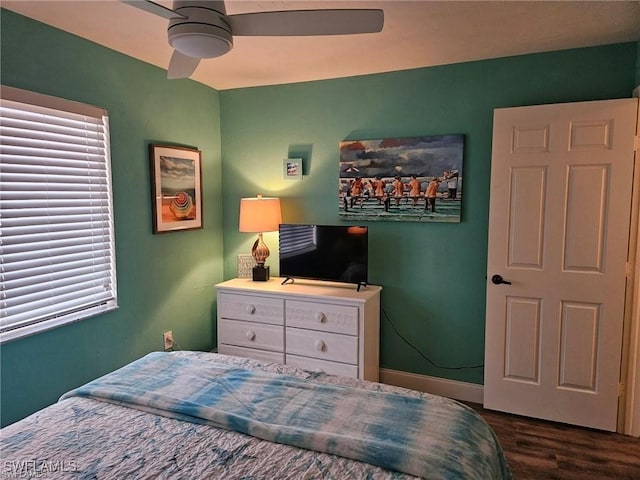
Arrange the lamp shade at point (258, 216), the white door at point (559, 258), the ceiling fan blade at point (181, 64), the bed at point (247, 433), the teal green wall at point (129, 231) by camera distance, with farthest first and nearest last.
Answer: the lamp shade at point (258, 216)
the white door at point (559, 258)
the teal green wall at point (129, 231)
the ceiling fan blade at point (181, 64)
the bed at point (247, 433)

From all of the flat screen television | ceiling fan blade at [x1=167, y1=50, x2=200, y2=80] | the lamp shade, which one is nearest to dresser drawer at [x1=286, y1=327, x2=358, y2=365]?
the flat screen television

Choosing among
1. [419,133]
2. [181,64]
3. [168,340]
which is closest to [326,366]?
[168,340]

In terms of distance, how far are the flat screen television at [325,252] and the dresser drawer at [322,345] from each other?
0.42m

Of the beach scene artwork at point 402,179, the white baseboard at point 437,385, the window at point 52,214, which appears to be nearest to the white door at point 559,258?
the white baseboard at point 437,385

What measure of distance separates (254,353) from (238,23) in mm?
2352

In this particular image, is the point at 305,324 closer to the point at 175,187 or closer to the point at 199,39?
the point at 175,187

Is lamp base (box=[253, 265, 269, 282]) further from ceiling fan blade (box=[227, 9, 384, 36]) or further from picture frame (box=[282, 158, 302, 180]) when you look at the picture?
ceiling fan blade (box=[227, 9, 384, 36])

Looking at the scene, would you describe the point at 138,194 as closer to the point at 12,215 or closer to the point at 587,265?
the point at 12,215

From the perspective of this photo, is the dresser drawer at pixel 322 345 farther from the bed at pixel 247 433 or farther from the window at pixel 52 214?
the window at pixel 52 214

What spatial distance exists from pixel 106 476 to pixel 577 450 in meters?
2.52

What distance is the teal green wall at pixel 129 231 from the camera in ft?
7.13

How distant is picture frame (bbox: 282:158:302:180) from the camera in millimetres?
3412

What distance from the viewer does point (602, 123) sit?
2.49m

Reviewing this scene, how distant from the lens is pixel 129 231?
2.80 m
